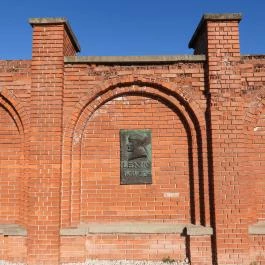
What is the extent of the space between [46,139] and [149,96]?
2.09 metres

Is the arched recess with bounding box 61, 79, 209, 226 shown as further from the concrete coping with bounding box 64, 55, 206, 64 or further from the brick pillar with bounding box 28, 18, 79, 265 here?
the concrete coping with bounding box 64, 55, 206, 64

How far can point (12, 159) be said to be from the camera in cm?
688


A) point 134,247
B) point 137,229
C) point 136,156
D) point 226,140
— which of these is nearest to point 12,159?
point 136,156

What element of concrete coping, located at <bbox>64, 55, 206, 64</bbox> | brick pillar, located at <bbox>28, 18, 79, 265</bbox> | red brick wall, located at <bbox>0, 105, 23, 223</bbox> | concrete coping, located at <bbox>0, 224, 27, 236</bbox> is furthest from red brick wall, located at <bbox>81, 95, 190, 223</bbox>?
red brick wall, located at <bbox>0, 105, 23, 223</bbox>

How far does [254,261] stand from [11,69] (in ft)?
18.5

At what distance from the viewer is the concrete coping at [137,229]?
6.38 meters

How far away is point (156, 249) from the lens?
6492 mm

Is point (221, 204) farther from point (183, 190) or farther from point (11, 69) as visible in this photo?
point (11, 69)

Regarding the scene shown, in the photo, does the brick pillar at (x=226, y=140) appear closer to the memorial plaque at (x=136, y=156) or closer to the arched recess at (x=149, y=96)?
the arched recess at (x=149, y=96)

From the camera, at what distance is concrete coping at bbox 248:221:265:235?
6379 millimetres

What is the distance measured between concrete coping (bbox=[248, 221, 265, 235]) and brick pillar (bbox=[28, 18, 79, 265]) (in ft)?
11.1

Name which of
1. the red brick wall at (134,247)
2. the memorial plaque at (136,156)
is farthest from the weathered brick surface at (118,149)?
the memorial plaque at (136,156)

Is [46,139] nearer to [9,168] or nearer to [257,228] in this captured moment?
[9,168]

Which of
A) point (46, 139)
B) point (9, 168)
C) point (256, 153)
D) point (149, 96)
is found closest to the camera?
point (46, 139)
